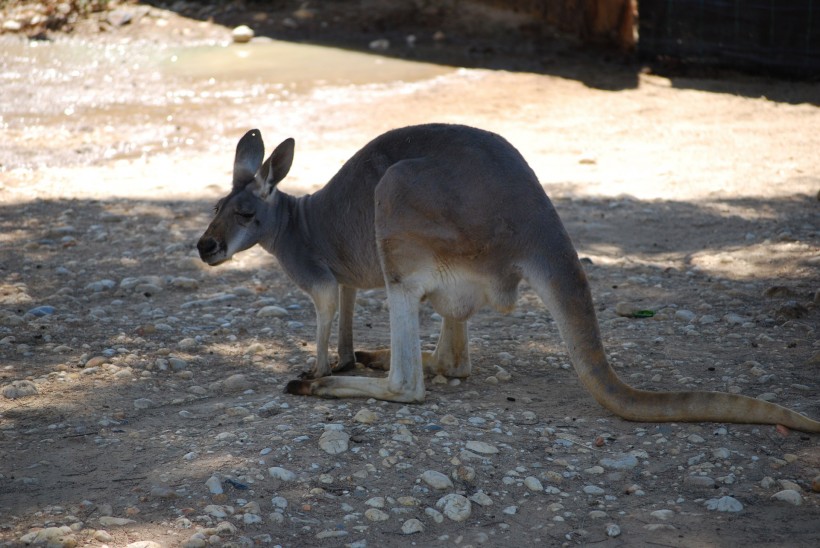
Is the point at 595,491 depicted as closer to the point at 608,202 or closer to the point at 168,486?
the point at 168,486

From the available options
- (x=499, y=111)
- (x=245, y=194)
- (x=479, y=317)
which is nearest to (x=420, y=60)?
(x=499, y=111)

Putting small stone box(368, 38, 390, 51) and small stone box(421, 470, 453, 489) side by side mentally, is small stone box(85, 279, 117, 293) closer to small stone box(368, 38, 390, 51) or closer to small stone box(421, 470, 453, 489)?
small stone box(421, 470, 453, 489)

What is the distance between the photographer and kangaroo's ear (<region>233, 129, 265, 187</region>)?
13.7 feet

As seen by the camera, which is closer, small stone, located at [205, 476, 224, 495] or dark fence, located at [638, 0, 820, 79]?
small stone, located at [205, 476, 224, 495]

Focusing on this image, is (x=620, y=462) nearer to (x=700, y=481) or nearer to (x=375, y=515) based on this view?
(x=700, y=481)

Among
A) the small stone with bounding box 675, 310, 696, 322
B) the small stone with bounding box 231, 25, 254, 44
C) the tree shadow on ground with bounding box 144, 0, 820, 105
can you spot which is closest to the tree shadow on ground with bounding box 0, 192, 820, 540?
the small stone with bounding box 675, 310, 696, 322

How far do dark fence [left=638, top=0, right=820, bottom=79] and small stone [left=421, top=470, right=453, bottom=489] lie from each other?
795 cm

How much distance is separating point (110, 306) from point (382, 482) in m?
2.37

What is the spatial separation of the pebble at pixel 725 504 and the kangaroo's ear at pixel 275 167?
2146mm

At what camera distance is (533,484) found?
10.7 ft

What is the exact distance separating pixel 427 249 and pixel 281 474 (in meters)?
1.03

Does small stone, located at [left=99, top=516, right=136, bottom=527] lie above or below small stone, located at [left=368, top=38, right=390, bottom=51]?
below

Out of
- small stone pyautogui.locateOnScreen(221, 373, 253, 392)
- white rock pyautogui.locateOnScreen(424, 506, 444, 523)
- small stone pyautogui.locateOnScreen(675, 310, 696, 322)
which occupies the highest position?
small stone pyautogui.locateOnScreen(675, 310, 696, 322)

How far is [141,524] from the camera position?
296cm
